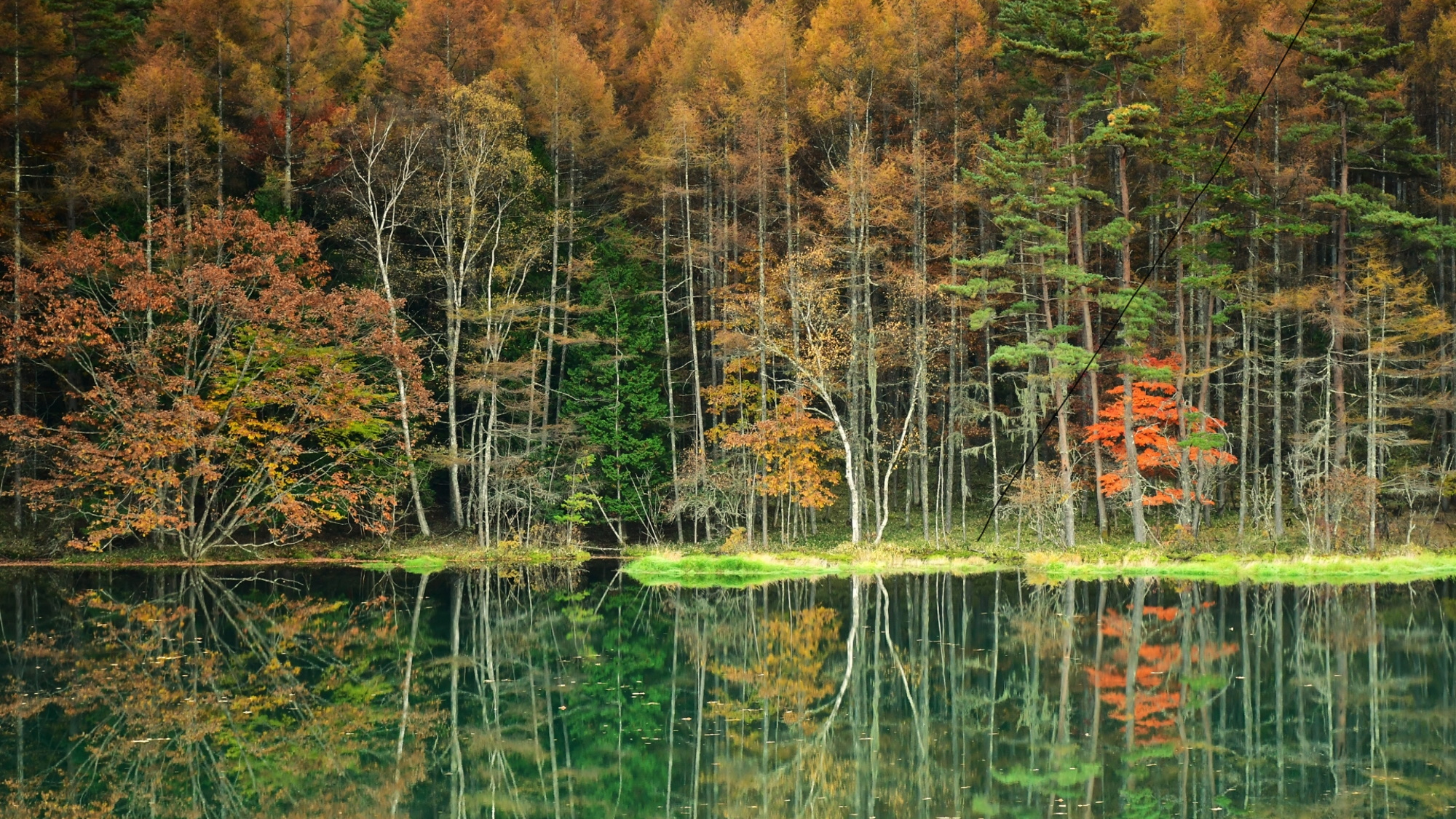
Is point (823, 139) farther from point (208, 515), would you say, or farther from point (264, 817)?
point (264, 817)

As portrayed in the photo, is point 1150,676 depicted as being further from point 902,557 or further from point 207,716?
point 902,557

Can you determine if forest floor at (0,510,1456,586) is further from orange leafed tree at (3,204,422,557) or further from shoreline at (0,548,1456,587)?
orange leafed tree at (3,204,422,557)

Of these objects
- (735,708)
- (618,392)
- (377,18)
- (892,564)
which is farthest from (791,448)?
(377,18)

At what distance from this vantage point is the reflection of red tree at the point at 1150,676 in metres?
13.4

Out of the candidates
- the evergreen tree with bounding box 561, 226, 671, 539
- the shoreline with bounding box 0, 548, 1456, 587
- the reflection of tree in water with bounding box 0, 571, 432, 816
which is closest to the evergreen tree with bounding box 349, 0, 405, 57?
the evergreen tree with bounding box 561, 226, 671, 539

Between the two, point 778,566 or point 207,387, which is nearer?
point 778,566

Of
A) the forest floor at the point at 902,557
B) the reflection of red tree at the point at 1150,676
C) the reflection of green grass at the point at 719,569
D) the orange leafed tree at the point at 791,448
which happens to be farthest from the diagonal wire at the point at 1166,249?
the reflection of red tree at the point at 1150,676

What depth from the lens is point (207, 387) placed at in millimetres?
34250

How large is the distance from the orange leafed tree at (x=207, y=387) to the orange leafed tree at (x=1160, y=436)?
19169 millimetres

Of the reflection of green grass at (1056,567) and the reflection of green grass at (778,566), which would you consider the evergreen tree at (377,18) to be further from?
the reflection of green grass at (778,566)

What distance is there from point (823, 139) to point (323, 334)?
52.6 feet

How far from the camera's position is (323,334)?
3359 cm

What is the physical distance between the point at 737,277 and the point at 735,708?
27.5 m

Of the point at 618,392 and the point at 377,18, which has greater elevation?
the point at 377,18
